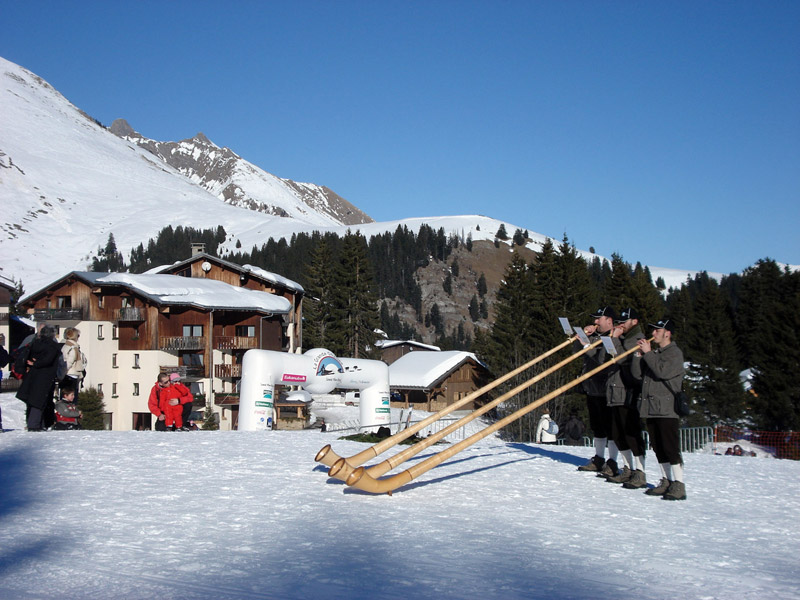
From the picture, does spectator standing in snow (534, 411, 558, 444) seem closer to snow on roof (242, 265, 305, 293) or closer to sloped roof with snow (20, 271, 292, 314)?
sloped roof with snow (20, 271, 292, 314)

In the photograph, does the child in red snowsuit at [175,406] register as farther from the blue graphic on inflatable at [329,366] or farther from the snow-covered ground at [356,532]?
the blue graphic on inflatable at [329,366]

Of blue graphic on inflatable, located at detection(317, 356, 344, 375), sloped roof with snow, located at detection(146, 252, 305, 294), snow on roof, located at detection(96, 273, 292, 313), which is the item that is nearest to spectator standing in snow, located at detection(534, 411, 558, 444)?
blue graphic on inflatable, located at detection(317, 356, 344, 375)

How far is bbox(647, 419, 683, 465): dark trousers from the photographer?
28.3 feet

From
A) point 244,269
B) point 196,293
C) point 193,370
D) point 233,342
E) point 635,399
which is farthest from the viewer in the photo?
point 244,269

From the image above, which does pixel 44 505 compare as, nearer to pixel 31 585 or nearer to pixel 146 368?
pixel 31 585

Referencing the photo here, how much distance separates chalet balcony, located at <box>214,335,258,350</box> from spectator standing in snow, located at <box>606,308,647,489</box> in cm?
4217

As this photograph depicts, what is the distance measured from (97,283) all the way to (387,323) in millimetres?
74866

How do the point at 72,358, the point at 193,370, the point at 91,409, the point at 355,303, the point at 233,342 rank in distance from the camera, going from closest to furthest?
the point at 72,358
the point at 91,409
the point at 193,370
the point at 233,342
the point at 355,303

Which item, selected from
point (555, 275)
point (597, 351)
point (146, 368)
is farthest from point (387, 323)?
point (597, 351)

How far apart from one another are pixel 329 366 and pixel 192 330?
29894mm

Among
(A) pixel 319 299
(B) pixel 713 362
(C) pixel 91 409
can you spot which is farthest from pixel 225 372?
(B) pixel 713 362

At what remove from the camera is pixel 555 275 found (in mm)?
56188

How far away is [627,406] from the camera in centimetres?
948

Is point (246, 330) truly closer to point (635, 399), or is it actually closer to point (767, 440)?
point (767, 440)
